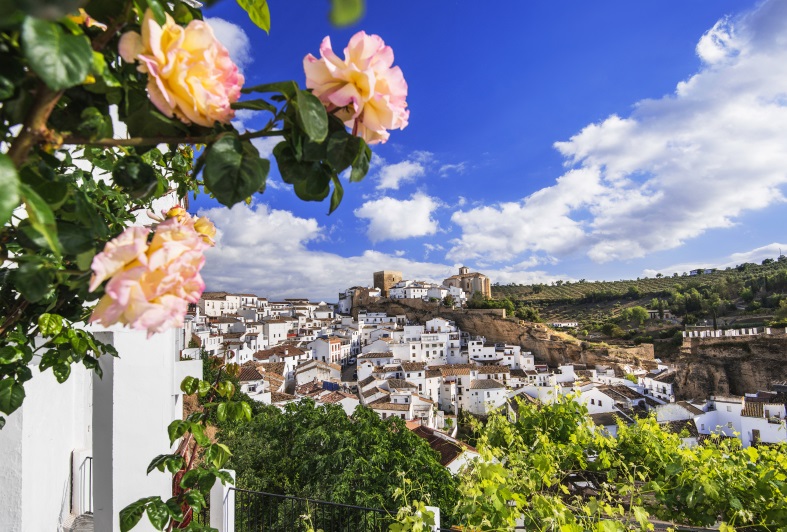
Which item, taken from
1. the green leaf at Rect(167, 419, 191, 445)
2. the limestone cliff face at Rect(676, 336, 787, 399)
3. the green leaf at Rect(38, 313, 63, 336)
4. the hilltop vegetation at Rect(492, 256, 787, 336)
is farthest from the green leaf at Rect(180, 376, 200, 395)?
the hilltop vegetation at Rect(492, 256, 787, 336)

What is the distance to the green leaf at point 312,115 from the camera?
1.96 ft

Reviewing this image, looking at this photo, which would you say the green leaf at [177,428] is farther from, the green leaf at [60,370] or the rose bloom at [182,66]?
the rose bloom at [182,66]

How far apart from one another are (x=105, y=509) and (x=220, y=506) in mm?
1517

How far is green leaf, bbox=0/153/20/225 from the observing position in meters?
0.42

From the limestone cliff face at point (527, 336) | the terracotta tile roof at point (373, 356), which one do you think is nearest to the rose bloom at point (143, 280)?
the terracotta tile roof at point (373, 356)

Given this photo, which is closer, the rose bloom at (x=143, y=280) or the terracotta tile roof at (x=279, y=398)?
the rose bloom at (x=143, y=280)

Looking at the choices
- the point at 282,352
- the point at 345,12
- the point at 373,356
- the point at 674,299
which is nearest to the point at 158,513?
the point at 345,12

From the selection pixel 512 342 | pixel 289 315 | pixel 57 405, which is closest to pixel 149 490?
pixel 57 405

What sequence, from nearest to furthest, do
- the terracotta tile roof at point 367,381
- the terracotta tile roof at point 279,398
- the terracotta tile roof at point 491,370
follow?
1. the terracotta tile roof at point 279,398
2. the terracotta tile roof at point 367,381
3. the terracotta tile roof at point 491,370

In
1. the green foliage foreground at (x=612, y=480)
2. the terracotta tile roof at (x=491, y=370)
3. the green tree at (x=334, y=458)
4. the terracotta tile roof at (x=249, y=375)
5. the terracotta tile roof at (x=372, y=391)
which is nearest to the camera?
the green foliage foreground at (x=612, y=480)

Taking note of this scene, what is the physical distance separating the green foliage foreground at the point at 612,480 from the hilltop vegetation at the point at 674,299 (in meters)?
45.7

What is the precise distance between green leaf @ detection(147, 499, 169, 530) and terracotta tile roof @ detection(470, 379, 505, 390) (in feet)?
97.3

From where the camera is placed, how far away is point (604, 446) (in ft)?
11.5

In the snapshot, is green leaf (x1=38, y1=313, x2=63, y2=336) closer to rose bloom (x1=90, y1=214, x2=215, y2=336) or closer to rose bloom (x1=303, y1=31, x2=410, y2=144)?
rose bloom (x1=90, y1=214, x2=215, y2=336)
